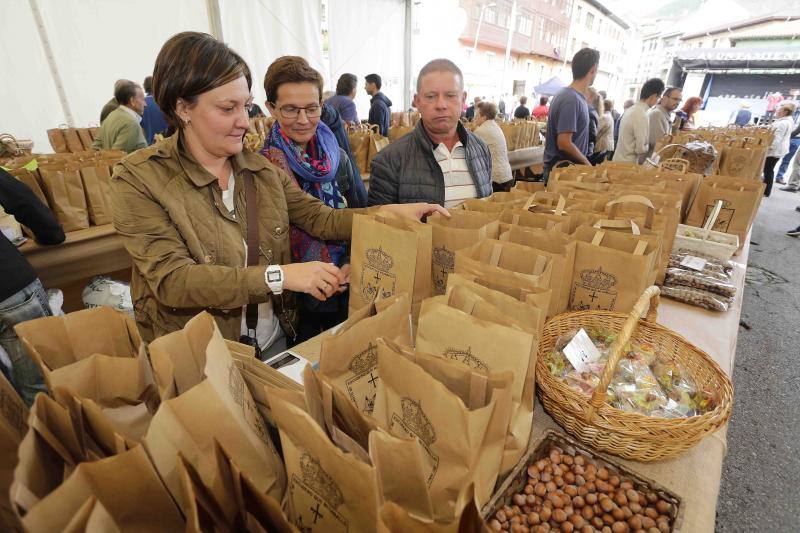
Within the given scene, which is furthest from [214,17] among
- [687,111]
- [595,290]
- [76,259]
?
[687,111]

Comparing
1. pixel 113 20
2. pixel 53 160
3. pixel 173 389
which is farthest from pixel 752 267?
pixel 113 20

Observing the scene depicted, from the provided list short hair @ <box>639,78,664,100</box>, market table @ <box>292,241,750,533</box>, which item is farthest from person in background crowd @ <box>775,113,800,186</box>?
market table @ <box>292,241,750,533</box>

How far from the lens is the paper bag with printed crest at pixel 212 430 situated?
1.97ft

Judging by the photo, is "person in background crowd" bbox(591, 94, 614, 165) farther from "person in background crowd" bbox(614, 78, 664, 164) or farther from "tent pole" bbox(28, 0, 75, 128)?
"tent pole" bbox(28, 0, 75, 128)

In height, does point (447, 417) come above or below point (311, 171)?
below

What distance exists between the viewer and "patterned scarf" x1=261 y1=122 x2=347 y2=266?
182 cm

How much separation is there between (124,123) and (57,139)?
2101mm

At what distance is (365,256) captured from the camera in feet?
4.33

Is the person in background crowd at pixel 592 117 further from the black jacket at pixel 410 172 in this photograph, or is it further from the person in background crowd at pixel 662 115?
the black jacket at pixel 410 172

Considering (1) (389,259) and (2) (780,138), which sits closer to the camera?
(1) (389,259)

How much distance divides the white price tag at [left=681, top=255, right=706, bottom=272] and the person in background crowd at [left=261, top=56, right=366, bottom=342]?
64.4 inches

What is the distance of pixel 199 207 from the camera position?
1276 mm

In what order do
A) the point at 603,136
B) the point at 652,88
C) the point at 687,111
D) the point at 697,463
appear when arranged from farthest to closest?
1. the point at 687,111
2. the point at 603,136
3. the point at 652,88
4. the point at 697,463

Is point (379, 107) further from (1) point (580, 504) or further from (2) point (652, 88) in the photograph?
(1) point (580, 504)
